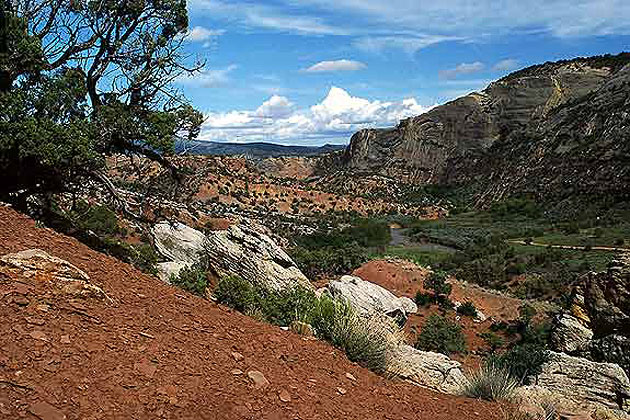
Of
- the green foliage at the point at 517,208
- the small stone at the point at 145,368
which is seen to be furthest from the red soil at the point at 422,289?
the green foliage at the point at 517,208

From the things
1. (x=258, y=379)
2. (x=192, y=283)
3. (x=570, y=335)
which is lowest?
(x=570, y=335)

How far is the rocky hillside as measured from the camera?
62.0 metres

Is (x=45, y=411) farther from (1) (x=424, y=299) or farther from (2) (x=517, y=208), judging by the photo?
(2) (x=517, y=208)

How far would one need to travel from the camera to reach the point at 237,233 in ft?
53.6

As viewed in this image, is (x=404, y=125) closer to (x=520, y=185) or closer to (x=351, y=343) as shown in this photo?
(x=520, y=185)

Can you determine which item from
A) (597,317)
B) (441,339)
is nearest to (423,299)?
(441,339)

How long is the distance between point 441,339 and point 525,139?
74159 millimetres

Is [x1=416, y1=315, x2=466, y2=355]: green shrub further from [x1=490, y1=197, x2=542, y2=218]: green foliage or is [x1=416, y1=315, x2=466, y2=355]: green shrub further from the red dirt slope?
[x1=490, y1=197, x2=542, y2=218]: green foliage

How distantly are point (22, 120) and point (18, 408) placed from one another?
507cm

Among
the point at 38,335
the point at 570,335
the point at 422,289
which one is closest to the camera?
the point at 38,335

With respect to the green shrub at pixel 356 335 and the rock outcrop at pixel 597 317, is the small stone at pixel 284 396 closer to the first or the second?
the green shrub at pixel 356 335

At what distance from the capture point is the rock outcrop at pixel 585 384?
27.7ft

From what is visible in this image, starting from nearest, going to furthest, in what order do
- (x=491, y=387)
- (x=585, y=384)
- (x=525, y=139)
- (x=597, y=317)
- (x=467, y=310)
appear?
(x=491, y=387) < (x=585, y=384) < (x=597, y=317) < (x=467, y=310) < (x=525, y=139)

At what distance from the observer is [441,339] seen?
1825 cm
